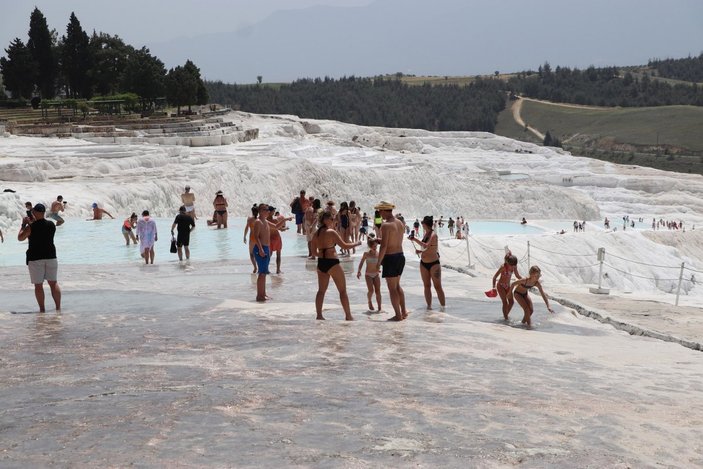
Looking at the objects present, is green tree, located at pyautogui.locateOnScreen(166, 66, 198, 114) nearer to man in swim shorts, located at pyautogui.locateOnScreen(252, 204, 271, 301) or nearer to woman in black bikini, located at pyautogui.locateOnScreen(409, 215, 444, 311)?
man in swim shorts, located at pyautogui.locateOnScreen(252, 204, 271, 301)

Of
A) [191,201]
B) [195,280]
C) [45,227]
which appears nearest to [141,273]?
[195,280]

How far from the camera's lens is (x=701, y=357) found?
817 cm

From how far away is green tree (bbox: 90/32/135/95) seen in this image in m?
58.3

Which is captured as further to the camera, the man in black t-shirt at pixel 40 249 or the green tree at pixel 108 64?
the green tree at pixel 108 64

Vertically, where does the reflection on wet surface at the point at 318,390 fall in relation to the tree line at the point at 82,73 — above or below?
below

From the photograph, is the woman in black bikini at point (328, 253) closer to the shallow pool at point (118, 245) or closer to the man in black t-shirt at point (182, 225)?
the man in black t-shirt at point (182, 225)

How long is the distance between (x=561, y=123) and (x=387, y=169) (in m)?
74.3

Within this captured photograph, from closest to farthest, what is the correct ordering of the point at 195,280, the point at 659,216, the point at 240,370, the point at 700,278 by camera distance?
the point at 240,370
the point at 195,280
the point at 700,278
the point at 659,216

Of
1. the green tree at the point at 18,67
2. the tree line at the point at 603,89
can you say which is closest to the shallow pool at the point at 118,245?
the green tree at the point at 18,67

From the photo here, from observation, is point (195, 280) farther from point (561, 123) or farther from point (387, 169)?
point (561, 123)

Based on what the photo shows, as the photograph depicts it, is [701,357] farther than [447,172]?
No

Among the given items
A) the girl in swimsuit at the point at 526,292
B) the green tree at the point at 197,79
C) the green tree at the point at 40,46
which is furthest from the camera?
the green tree at the point at 197,79

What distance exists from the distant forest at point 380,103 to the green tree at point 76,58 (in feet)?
153

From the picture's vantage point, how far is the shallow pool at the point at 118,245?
47.5 feet
